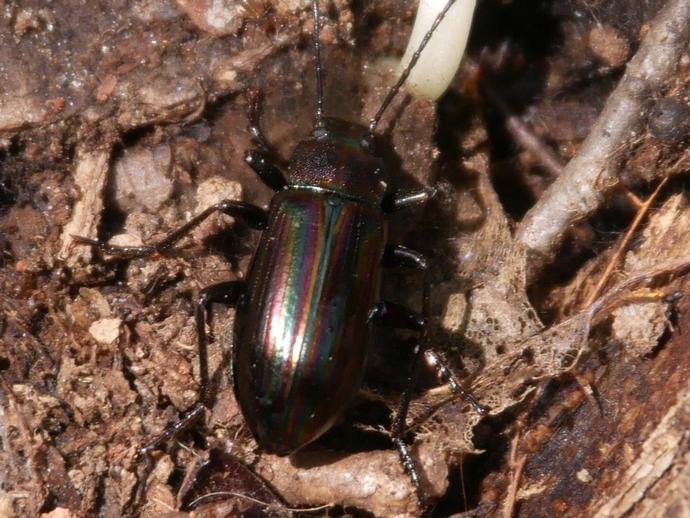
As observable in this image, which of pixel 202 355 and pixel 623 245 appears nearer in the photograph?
pixel 202 355

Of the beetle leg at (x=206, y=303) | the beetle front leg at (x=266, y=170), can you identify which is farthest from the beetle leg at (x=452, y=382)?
the beetle front leg at (x=266, y=170)

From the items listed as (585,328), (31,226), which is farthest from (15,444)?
(585,328)

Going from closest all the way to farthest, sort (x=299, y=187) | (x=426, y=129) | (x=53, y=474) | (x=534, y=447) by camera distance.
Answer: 1. (x=53, y=474)
2. (x=534, y=447)
3. (x=299, y=187)
4. (x=426, y=129)

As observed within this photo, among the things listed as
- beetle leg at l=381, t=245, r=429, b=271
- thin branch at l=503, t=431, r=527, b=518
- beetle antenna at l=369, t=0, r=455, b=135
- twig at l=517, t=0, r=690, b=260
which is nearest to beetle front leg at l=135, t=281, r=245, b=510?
beetle leg at l=381, t=245, r=429, b=271

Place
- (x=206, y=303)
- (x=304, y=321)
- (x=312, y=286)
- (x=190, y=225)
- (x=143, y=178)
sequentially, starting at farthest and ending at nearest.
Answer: (x=143, y=178) → (x=190, y=225) → (x=206, y=303) → (x=312, y=286) → (x=304, y=321)

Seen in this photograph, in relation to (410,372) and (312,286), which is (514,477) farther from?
(312,286)

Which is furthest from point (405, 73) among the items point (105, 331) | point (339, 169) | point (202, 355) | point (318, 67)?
point (105, 331)

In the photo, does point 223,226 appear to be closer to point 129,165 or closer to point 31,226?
point 129,165
